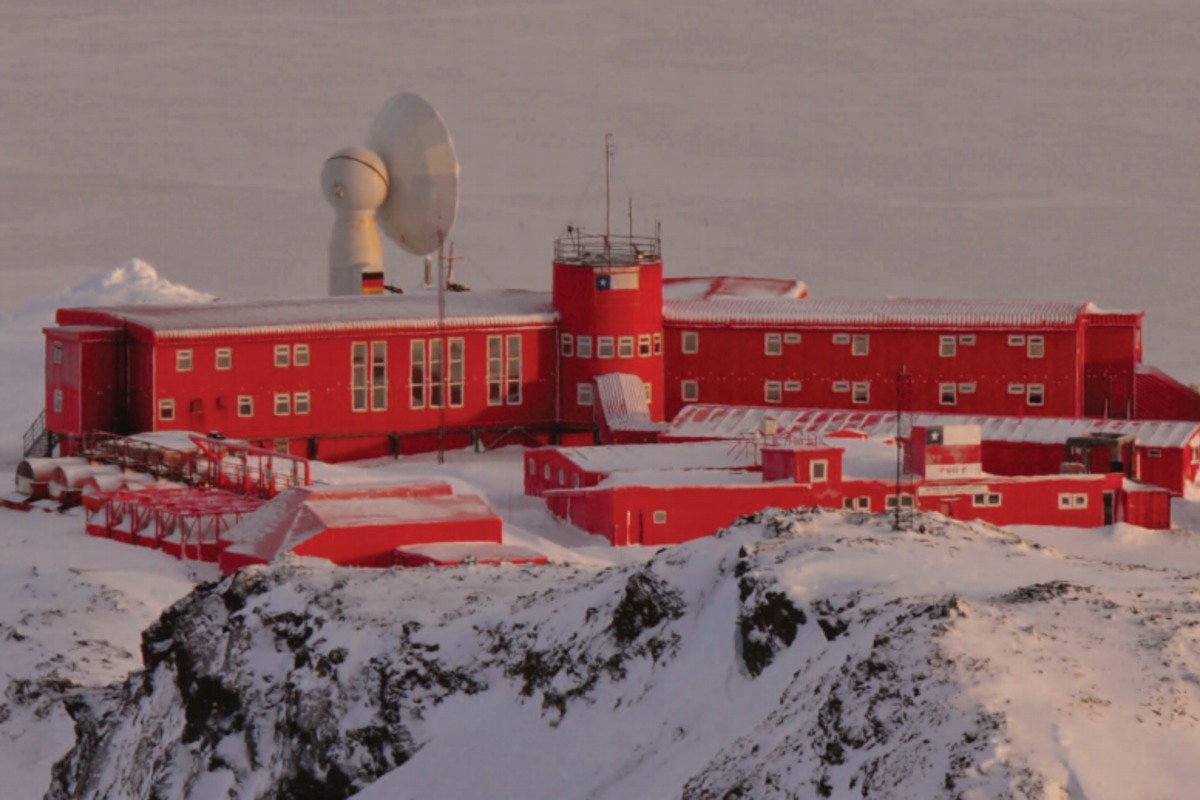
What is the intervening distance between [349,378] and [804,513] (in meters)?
37.1

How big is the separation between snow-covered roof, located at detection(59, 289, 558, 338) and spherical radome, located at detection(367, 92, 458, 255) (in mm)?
4848

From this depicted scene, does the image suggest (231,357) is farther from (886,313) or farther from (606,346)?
(886,313)

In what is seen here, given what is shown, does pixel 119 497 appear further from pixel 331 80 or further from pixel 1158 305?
pixel 331 80

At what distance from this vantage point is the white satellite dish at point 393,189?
94.5 m

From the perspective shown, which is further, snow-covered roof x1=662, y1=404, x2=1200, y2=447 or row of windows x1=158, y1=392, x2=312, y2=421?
row of windows x1=158, y1=392, x2=312, y2=421

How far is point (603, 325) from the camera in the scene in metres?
87.2

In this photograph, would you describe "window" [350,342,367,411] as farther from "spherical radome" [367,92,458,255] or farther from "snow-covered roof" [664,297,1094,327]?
"spherical radome" [367,92,458,255]

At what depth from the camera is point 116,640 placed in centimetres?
6359

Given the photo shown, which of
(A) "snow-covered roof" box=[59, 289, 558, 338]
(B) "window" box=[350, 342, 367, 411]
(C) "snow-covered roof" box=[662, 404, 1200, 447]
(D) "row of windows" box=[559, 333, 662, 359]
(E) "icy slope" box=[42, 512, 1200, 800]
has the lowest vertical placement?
(E) "icy slope" box=[42, 512, 1200, 800]

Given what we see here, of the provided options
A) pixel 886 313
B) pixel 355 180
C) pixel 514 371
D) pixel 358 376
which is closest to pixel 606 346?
pixel 514 371

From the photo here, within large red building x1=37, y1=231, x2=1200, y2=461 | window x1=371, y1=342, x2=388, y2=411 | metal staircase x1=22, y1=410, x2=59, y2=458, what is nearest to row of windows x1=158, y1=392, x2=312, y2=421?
large red building x1=37, y1=231, x2=1200, y2=461

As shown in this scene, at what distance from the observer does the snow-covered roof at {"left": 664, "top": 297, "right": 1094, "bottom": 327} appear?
87312 mm

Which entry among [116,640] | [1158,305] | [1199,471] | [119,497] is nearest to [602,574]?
[116,640]

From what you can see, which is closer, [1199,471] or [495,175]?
[1199,471]
